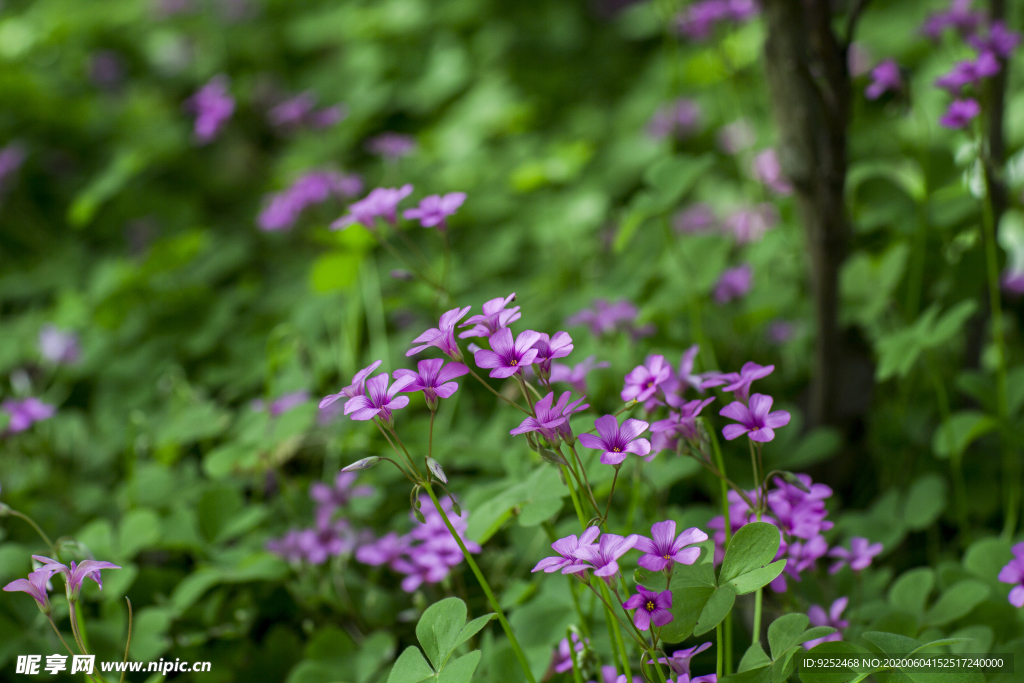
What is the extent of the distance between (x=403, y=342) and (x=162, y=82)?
2.87 metres

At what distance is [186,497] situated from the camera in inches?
61.1

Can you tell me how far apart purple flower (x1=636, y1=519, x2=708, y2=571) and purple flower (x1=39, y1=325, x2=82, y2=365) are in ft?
6.61

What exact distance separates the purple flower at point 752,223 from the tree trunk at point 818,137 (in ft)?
1.73

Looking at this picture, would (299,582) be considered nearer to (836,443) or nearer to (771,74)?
(836,443)

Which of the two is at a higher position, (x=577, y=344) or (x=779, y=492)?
(x=779, y=492)

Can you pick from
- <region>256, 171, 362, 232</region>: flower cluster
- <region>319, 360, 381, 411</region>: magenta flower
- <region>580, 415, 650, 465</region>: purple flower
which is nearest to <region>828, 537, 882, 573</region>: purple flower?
<region>580, 415, 650, 465</region>: purple flower

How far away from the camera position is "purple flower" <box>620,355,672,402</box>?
0.85 metres

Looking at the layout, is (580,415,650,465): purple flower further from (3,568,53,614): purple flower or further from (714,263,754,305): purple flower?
(714,263,754,305): purple flower

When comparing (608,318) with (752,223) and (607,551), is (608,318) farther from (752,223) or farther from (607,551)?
(752,223)

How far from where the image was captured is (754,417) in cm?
81

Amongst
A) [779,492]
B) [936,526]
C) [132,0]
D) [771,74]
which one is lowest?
[936,526]

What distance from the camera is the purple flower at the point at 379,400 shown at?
2.51 ft

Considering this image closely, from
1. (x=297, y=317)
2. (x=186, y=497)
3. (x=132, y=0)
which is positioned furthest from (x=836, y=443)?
(x=132, y=0)

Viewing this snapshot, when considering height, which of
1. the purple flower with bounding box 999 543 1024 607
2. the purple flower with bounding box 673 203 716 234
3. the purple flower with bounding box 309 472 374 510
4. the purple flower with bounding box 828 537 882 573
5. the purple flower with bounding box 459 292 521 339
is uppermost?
the purple flower with bounding box 459 292 521 339
